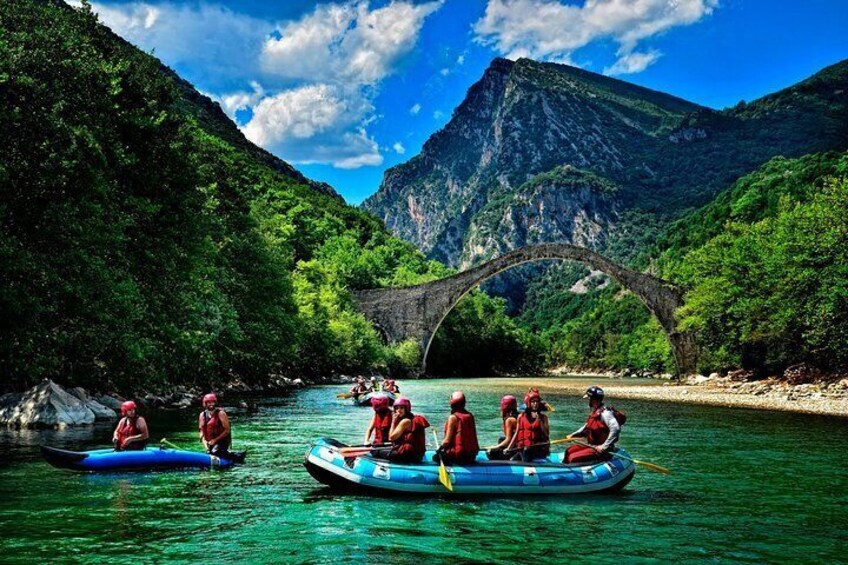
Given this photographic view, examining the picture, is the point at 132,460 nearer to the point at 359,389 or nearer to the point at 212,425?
the point at 212,425

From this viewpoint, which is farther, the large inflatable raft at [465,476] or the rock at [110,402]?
the rock at [110,402]

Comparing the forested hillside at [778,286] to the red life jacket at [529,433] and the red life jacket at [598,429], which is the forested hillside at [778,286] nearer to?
the red life jacket at [598,429]

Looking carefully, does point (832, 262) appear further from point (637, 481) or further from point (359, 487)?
point (359, 487)

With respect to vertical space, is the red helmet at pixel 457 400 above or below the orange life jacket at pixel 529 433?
above

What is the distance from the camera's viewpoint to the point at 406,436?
11234 millimetres

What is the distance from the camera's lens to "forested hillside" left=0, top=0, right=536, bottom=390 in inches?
732

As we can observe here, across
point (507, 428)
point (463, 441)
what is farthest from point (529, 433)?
point (463, 441)

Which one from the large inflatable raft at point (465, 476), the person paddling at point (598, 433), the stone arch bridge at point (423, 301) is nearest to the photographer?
the large inflatable raft at point (465, 476)

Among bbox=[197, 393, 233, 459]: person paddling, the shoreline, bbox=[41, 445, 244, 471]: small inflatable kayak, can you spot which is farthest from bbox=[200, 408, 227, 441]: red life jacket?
the shoreline

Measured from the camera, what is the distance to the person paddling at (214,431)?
13.3 m

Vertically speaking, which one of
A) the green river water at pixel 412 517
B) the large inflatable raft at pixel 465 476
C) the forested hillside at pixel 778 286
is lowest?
the green river water at pixel 412 517

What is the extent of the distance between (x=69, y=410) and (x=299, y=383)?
25887 millimetres

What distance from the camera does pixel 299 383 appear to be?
44.7 meters

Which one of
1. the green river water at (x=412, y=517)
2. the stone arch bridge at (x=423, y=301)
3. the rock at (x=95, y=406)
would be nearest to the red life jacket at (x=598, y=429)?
the green river water at (x=412, y=517)
